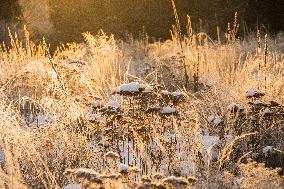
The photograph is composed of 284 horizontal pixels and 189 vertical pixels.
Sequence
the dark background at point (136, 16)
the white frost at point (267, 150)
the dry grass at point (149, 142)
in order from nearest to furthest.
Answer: the dry grass at point (149, 142) < the white frost at point (267, 150) < the dark background at point (136, 16)

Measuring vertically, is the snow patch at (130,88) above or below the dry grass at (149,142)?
above

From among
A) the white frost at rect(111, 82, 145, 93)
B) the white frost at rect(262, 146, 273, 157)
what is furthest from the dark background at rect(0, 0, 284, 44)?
the white frost at rect(111, 82, 145, 93)

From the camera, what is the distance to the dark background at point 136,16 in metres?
12.6

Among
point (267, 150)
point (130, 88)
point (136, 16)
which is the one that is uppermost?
point (136, 16)

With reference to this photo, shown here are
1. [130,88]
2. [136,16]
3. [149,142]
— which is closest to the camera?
[130,88]

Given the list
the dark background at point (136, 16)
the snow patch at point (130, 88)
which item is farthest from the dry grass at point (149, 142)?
the dark background at point (136, 16)

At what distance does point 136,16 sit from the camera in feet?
44.4

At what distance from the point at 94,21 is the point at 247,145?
987 cm

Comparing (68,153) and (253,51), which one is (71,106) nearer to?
(68,153)

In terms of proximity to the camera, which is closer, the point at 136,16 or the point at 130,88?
the point at 130,88

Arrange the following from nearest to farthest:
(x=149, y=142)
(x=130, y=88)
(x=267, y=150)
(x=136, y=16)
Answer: (x=130, y=88) < (x=267, y=150) < (x=149, y=142) < (x=136, y=16)

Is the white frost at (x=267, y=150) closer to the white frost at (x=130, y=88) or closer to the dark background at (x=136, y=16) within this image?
the white frost at (x=130, y=88)

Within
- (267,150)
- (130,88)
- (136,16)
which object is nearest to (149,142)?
(130,88)

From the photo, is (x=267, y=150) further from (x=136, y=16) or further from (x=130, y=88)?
(x=136, y=16)
